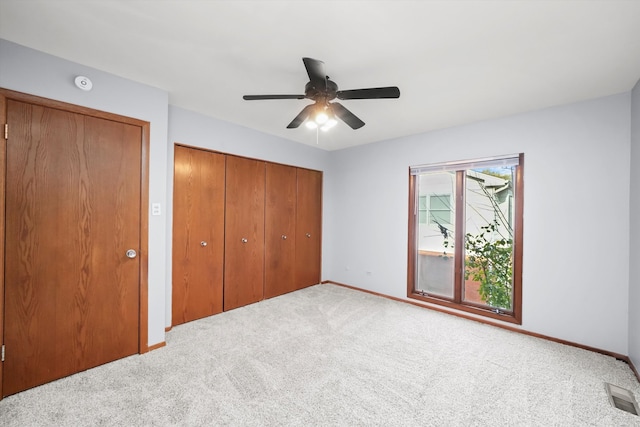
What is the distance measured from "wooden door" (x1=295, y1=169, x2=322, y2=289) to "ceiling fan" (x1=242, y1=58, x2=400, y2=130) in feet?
7.11

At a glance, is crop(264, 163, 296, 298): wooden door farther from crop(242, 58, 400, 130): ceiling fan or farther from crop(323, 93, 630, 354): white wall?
crop(323, 93, 630, 354): white wall

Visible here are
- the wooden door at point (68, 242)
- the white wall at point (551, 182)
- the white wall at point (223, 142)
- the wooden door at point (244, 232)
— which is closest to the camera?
the wooden door at point (68, 242)

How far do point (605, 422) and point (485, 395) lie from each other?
2.15ft

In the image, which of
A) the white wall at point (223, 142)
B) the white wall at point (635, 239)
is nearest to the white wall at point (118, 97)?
the white wall at point (223, 142)

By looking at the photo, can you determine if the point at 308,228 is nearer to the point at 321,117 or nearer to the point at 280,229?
the point at 280,229

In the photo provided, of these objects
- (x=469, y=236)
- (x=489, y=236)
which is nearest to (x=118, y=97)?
(x=469, y=236)

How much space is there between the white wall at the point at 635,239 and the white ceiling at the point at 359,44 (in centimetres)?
29

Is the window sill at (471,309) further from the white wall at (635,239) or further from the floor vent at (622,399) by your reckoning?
the floor vent at (622,399)

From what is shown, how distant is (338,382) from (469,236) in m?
2.51

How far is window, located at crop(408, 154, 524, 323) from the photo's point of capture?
10.0 feet

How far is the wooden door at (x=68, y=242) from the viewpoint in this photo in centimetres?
184

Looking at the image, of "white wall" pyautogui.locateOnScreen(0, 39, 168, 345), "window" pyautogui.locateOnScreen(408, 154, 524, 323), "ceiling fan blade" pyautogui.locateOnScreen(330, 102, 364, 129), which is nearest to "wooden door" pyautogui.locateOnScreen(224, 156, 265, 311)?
"white wall" pyautogui.locateOnScreen(0, 39, 168, 345)

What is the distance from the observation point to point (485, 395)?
6.16 ft

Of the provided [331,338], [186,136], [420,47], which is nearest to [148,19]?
[186,136]
